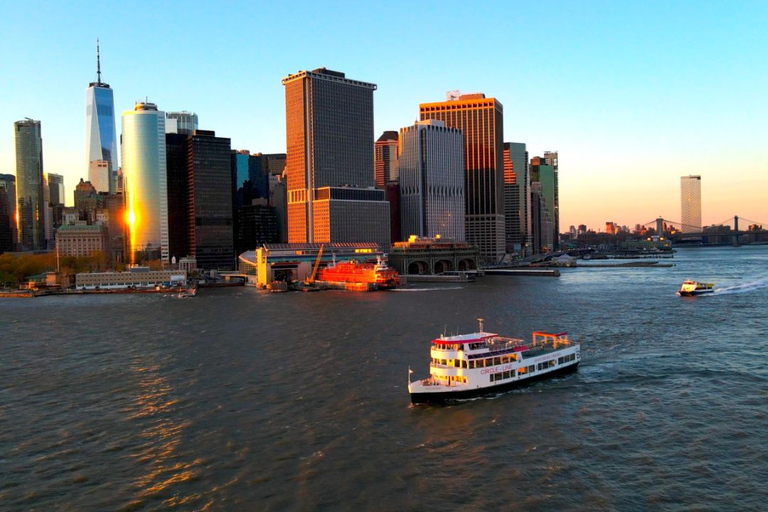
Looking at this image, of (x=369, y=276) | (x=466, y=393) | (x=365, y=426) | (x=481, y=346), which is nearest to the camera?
(x=365, y=426)

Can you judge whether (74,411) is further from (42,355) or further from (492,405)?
(492,405)

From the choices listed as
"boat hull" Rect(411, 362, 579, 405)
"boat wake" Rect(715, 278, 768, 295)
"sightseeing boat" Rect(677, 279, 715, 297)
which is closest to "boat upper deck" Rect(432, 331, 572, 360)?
"boat hull" Rect(411, 362, 579, 405)

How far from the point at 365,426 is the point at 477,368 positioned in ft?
42.8

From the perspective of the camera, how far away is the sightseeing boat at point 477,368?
52375 mm

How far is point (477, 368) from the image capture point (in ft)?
177

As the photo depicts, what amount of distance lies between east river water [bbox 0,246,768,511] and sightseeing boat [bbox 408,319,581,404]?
69.4 inches

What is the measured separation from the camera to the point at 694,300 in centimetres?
12050

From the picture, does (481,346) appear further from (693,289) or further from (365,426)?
(693,289)

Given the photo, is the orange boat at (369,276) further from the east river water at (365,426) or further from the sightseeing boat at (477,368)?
the sightseeing boat at (477,368)

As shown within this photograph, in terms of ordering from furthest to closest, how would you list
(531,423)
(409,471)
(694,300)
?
1. (694,300)
2. (531,423)
3. (409,471)

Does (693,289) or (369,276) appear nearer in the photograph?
(693,289)

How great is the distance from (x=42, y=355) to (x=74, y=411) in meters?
29.1

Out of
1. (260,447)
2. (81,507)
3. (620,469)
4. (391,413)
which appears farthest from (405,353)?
(81,507)

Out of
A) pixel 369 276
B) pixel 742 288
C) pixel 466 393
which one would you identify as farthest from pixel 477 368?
pixel 369 276
